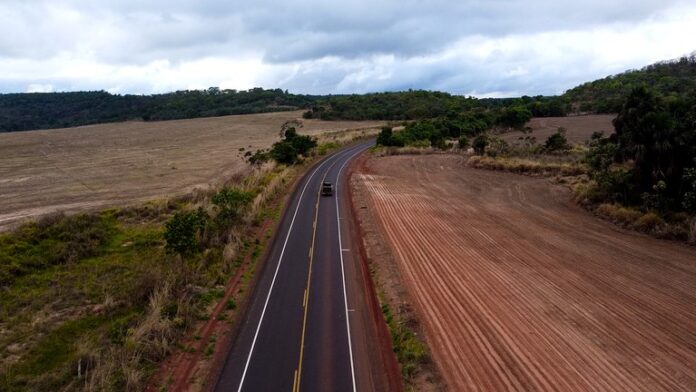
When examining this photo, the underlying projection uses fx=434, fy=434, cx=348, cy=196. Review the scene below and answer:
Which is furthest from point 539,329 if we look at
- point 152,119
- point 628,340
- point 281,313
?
point 152,119

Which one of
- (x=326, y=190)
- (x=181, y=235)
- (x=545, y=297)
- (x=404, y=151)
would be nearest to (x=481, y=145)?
(x=404, y=151)

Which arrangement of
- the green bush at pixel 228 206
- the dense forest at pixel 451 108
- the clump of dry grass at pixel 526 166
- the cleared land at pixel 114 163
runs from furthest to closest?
the dense forest at pixel 451 108, the clump of dry grass at pixel 526 166, the cleared land at pixel 114 163, the green bush at pixel 228 206

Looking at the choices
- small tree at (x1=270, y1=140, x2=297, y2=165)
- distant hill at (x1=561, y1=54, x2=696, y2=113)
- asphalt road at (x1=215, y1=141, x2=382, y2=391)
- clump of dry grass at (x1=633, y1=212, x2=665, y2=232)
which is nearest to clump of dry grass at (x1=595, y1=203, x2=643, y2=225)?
clump of dry grass at (x1=633, y1=212, x2=665, y2=232)

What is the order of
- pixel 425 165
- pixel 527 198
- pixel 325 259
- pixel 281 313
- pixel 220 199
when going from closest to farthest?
1. pixel 281 313
2. pixel 325 259
3. pixel 220 199
4. pixel 527 198
5. pixel 425 165

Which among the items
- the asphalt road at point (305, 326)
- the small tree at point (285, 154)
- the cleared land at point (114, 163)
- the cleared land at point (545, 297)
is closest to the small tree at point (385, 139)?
the small tree at point (285, 154)

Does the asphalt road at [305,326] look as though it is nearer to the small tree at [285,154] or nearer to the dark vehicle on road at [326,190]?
the dark vehicle on road at [326,190]

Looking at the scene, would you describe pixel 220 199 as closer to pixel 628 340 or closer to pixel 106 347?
pixel 106 347
